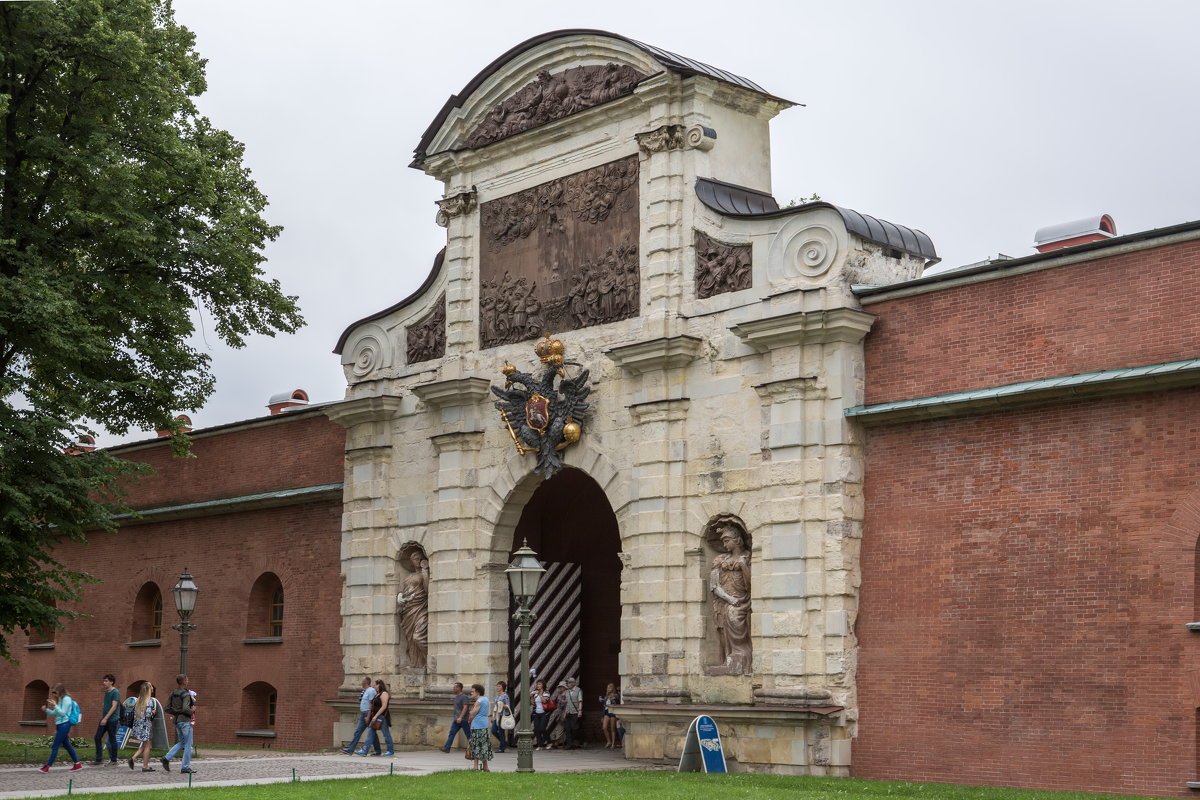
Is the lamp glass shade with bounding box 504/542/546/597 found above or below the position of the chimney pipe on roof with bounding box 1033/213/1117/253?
below

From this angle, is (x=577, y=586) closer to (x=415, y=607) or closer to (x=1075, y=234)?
(x=415, y=607)

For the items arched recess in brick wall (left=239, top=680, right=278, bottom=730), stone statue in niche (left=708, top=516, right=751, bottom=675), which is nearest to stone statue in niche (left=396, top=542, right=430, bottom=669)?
arched recess in brick wall (left=239, top=680, right=278, bottom=730)

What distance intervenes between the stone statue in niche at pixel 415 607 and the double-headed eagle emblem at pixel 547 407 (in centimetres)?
328

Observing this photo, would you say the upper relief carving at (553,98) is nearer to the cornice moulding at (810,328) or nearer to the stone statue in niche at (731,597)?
the cornice moulding at (810,328)

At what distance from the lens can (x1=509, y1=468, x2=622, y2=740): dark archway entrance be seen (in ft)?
94.5

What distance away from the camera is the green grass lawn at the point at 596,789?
1786 cm

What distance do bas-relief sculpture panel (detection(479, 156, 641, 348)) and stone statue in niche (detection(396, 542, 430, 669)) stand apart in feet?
13.1

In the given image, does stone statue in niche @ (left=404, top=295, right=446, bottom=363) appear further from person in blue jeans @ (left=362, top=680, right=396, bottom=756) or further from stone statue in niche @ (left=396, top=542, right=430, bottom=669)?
person in blue jeans @ (left=362, top=680, right=396, bottom=756)

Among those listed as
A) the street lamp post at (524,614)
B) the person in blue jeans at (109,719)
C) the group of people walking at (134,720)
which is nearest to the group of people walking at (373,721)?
the group of people walking at (134,720)

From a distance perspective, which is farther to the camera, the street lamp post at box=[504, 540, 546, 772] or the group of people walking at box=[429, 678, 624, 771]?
the group of people walking at box=[429, 678, 624, 771]

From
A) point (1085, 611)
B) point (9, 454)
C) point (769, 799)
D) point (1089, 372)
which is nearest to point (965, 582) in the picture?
point (1085, 611)

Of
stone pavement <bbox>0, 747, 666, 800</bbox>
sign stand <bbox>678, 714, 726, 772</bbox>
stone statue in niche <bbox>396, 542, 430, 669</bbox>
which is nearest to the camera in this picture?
stone pavement <bbox>0, 747, 666, 800</bbox>

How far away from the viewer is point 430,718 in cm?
2731

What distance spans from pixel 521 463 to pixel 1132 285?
1057 centimetres
